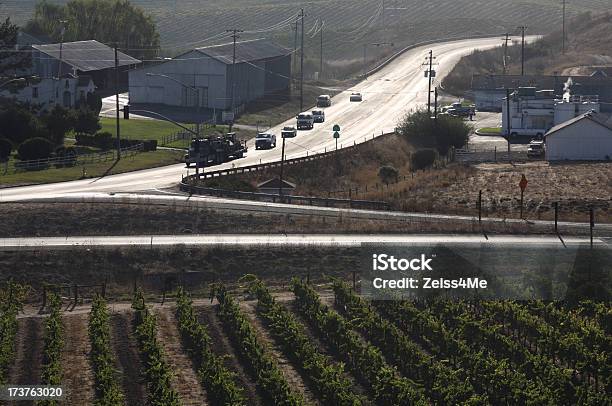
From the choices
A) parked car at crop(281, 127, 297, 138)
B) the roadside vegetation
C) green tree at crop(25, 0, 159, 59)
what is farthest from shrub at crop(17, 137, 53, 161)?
green tree at crop(25, 0, 159, 59)

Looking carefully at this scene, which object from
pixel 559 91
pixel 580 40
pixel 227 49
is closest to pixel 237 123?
pixel 227 49

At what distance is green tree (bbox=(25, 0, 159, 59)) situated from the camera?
525ft

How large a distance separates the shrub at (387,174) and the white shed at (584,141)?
15169 mm

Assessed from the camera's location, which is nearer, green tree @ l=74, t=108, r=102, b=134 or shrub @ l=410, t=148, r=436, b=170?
shrub @ l=410, t=148, r=436, b=170

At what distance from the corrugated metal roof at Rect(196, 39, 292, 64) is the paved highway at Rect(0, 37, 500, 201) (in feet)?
26.1

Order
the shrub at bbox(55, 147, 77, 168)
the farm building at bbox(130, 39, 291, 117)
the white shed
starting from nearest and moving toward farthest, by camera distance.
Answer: the shrub at bbox(55, 147, 77, 168), the white shed, the farm building at bbox(130, 39, 291, 117)

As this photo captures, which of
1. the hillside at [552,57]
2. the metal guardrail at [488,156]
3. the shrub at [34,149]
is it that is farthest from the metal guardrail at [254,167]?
the hillside at [552,57]

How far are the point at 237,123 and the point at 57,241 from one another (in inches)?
2087

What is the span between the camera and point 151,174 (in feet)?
285

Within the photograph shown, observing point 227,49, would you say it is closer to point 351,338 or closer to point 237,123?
point 237,123

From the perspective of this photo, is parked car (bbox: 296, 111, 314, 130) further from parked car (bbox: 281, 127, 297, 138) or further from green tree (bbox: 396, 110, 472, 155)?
green tree (bbox: 396, 110, 472, 155)

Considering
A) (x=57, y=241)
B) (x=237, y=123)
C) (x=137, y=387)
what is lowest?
(x=137, y=387)

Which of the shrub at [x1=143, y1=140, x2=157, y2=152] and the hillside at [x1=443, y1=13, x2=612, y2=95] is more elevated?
the hillside at [x1=443, y1=13, x2=612, y2=95]

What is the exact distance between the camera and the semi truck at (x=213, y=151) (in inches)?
3568
